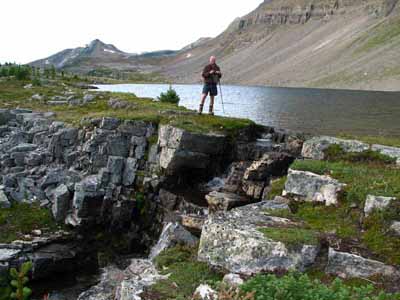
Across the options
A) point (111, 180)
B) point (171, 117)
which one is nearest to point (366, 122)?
point (171, 117)

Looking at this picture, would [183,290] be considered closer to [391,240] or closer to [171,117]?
[391,240]

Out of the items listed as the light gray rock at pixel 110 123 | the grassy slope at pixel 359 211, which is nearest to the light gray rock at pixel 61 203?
the light gray rock at pixel 110 123

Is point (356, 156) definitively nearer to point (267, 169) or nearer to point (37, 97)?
point (267, 169)

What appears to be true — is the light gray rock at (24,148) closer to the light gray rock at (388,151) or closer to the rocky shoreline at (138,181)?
the rocky shoreline at (138,181)

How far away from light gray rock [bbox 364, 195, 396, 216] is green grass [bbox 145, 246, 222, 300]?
4731mm

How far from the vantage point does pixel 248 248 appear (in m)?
11.2

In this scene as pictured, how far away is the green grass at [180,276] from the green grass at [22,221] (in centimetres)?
1141

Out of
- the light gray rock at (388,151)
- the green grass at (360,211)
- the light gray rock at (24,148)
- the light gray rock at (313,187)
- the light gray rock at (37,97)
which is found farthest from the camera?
the light gray rock at (37,97)

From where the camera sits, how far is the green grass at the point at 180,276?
34.5 ft

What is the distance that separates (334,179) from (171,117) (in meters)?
13.4

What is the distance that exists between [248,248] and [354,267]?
2.57m

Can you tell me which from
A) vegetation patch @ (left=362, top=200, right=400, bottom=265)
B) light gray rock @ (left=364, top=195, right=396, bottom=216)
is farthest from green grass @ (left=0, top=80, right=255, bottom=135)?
vegetation patch @ (left=362, top=200, right=400, bottom=265)

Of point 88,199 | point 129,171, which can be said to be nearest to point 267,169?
point 129,171

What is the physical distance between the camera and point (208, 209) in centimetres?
2077
